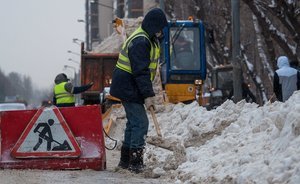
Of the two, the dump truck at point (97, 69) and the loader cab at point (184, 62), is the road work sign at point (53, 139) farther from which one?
the dump truck at point (97, 69)

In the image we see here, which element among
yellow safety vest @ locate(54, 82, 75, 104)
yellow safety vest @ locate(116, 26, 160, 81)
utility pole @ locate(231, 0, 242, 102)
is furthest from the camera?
utility pole @ locate(231, 0, 242, 102)

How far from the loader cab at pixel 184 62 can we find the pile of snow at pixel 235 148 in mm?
9483

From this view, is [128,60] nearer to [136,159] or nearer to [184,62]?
[136,159]

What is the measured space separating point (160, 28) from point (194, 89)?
12.1 meters

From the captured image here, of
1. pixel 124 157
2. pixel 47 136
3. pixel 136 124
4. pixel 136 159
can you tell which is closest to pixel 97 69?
pixel 47 136

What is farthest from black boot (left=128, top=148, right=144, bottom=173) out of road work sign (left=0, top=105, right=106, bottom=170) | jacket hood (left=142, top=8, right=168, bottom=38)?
jacket hood (left=142, top=8, right=168, bottom=38)

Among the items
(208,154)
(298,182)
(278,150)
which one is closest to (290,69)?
(208,154)

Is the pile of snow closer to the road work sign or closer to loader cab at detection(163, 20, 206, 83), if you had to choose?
the road work sign

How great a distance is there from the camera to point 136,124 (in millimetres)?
9133

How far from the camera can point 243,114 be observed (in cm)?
920

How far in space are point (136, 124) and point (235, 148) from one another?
1.84 m

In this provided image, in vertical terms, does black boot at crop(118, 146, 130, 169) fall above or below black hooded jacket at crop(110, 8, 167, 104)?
below

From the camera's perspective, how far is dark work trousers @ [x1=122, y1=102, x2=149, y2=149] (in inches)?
357

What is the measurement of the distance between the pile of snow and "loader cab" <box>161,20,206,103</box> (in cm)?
948
